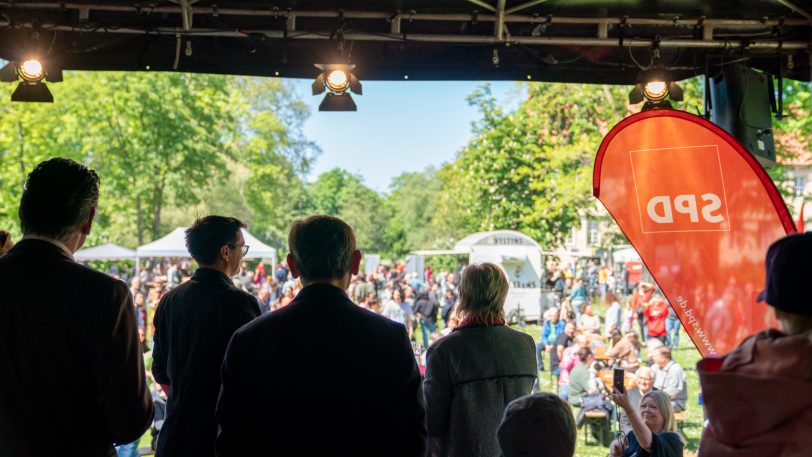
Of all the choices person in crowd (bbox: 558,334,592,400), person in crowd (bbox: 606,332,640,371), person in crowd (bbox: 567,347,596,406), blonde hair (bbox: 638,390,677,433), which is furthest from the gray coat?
person in crowd (bbox: 606,332,640,371)

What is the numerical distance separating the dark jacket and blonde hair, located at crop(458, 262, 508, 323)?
3.09ft

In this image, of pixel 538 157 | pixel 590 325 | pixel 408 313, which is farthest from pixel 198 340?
pixel 538 157

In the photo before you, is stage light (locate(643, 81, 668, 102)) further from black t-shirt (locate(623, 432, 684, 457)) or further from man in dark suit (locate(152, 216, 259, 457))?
man in dark suit (locate(152, 216, 259, 457))

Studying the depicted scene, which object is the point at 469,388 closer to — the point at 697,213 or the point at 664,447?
the point at 664,447

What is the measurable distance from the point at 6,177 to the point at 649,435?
2686 centimetres

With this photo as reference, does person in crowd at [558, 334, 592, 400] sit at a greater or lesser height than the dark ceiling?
lesser

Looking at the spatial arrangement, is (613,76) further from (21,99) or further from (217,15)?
(21,99)

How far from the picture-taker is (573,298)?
2084 centimetres

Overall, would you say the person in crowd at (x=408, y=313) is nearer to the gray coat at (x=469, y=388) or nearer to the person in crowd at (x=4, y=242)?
the person in crowd at (x=4, y=242)

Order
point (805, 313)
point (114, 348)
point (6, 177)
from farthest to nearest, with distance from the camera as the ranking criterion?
1. point (6, 177)
2. point (114, 348)
3. point (805, 313)

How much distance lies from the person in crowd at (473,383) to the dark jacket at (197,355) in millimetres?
862

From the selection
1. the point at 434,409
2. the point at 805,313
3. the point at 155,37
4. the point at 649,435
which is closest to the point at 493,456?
the point at 434,409

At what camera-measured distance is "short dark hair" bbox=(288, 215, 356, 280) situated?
230 centimetres

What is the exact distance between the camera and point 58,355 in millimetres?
2092
